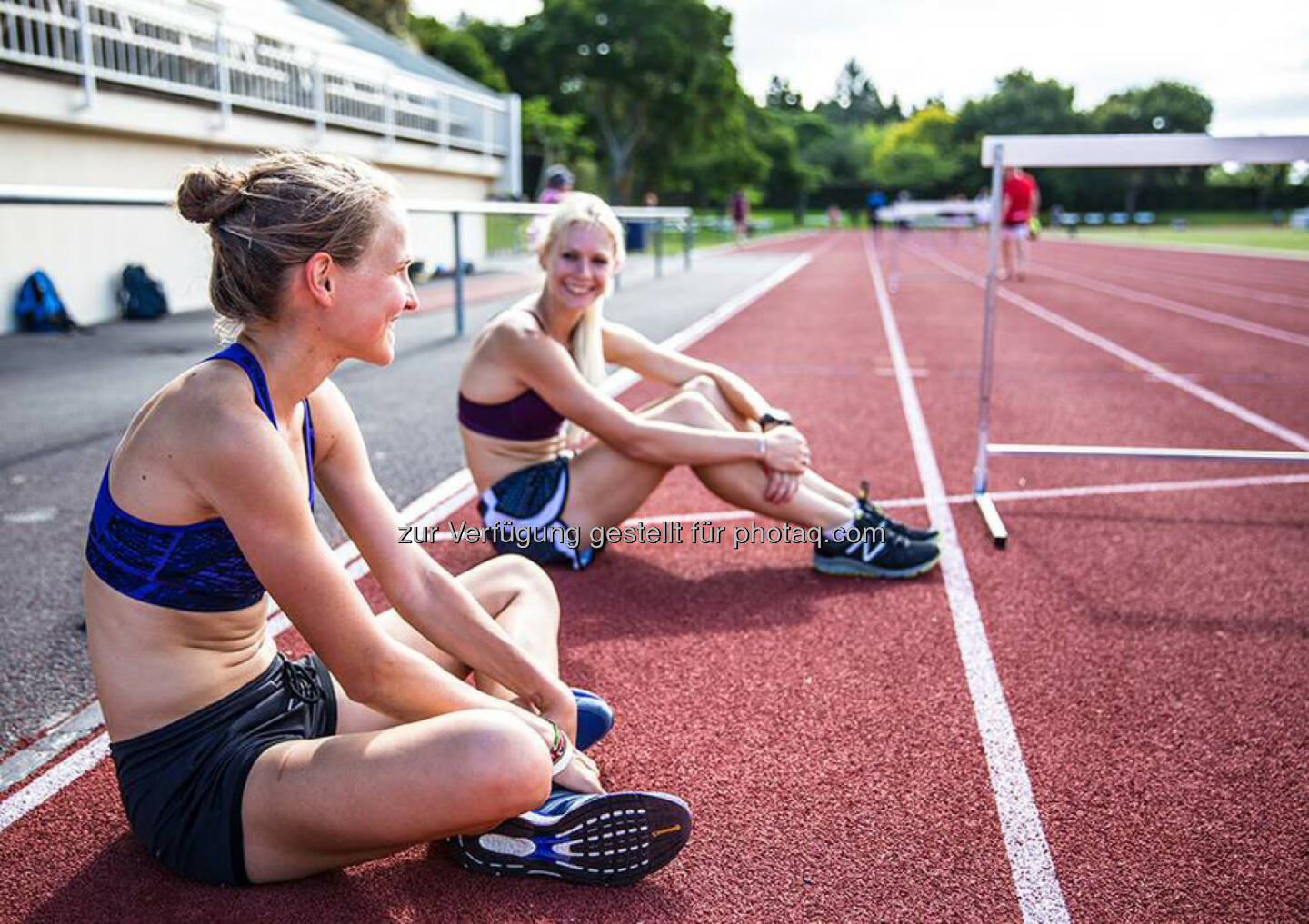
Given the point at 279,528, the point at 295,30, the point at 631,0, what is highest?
the point at 631,0

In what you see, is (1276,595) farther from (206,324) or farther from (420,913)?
(206,324)

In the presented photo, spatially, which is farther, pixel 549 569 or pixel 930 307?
pixel 930 307

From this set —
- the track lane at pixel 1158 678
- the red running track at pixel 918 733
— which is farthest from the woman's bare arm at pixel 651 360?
the track lane at pixel 1158 678

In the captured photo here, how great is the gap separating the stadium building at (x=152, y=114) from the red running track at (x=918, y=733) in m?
4.90

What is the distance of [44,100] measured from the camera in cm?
1129

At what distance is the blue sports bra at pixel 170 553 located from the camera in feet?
6.33

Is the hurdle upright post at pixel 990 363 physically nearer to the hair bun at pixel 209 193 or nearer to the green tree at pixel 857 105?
the hair bun at pixel 209 193

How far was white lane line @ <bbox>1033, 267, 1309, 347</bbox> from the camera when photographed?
12.1m

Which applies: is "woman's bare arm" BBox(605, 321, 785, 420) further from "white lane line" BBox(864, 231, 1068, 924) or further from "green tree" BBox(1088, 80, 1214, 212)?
"green tree" BBox(1088, 80, 1214, 212)

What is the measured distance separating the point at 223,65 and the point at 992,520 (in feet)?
44.4

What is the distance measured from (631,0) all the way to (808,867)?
1852 inches

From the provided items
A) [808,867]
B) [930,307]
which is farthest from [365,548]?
[930,307]

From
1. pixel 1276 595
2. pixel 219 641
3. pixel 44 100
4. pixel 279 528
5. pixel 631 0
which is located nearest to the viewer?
pixel 279 528

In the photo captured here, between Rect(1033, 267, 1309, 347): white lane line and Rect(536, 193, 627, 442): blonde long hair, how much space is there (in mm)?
9787
